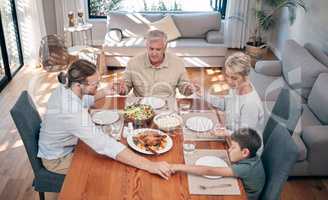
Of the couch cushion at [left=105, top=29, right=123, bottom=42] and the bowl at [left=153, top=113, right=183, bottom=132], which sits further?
the couch cushion at [left=105, top=29, right=123, bottom=42]

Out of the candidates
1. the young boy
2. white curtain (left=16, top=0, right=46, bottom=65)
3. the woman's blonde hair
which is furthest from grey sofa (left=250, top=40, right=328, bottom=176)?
white curtain (left=16, top=0, right=46, bottom=65)

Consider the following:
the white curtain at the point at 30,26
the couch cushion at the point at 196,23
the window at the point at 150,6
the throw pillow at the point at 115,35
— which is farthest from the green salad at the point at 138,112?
the window at the point at 150,6

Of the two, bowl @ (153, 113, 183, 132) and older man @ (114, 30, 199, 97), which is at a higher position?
older man @ (114, 30, 199, 97)

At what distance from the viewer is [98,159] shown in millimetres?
1845

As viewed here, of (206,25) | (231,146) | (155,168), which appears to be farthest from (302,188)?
(206,25)

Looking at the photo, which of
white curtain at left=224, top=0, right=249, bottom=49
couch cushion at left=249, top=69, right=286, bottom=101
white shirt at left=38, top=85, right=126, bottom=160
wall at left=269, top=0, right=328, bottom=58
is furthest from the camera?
white curtain at left=224, top=0, right=249, bottom=49

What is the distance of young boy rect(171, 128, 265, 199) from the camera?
172 centimetres

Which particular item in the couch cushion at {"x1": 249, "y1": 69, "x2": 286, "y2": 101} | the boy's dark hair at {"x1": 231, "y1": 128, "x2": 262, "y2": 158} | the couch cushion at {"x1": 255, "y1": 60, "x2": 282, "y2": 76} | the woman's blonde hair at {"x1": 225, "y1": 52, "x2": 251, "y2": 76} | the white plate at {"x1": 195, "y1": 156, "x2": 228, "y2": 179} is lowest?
the couch cushion at {"x1": 249, "y1": 69, "x2": 286, "y2": 101}

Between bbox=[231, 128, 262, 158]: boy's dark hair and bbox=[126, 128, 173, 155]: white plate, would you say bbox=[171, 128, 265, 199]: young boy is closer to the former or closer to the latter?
bbox=[231, 128, 262, 158]: boy's dark hair

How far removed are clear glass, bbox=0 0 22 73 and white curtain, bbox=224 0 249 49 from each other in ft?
10.7

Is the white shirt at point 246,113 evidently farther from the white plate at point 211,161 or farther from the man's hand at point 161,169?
the man's hand at point 161,169

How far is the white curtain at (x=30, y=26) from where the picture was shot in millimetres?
5020

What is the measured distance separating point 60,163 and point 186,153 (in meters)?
0.76

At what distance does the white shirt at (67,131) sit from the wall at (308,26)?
307cm
